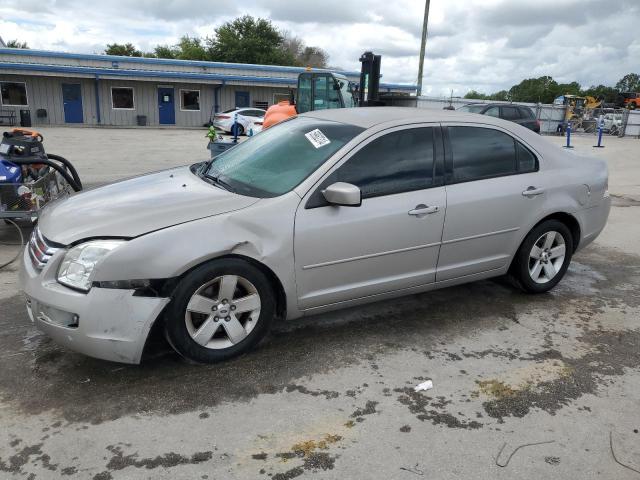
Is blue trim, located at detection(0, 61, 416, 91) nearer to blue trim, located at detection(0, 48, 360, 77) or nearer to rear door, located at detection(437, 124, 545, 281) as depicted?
blue trim, located at detection(0, 48, 360, 77)

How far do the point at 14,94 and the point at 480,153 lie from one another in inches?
1137

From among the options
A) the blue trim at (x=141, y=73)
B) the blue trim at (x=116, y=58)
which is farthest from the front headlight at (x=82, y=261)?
the blue trim at (x=141, y=73)

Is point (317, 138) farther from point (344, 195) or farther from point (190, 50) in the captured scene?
point (190, 50)

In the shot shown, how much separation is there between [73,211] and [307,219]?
4.97ft

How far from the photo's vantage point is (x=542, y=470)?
2512 millimetres

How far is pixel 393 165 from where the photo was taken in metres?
3.77

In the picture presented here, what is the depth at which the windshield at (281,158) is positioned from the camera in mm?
3574

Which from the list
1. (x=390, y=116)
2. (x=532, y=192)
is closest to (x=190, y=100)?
(x=390, y=116)

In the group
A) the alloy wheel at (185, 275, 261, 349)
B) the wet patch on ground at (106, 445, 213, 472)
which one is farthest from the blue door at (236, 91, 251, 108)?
the wet patch on ground at (106, 445, 213, 472)

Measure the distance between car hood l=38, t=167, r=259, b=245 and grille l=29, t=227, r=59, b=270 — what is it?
51 millimetres

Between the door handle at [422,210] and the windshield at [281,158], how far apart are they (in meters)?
0.69

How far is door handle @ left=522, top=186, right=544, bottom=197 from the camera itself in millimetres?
4263

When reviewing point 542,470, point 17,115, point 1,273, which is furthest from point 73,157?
point 17,115

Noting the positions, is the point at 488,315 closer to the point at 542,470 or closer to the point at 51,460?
the point at 542,470
